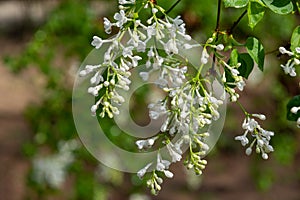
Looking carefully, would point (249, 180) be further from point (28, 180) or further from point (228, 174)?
point (28, 180)

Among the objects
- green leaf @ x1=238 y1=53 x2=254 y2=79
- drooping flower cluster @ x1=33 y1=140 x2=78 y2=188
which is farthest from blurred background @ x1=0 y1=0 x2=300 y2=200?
green leaf @ x1=238 y1=53 x2=254 y2=79

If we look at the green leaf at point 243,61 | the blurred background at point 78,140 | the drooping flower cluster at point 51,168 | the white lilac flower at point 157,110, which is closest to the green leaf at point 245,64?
the green leaf at point 243,61

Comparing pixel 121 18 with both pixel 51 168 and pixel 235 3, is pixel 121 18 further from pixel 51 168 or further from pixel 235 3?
pixel 51 168

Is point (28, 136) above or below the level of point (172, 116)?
below

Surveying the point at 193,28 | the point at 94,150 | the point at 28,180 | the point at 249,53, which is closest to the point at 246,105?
the point at 193,28

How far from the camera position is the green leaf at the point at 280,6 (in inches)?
27.6

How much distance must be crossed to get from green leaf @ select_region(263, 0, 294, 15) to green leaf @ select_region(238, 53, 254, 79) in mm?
71

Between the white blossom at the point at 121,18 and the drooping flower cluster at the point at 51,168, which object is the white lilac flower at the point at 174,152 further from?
the drooping flower cluster at the point at 51,168

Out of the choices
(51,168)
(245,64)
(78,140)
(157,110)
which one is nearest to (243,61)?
(245,64)

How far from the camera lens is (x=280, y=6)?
705 millimetres

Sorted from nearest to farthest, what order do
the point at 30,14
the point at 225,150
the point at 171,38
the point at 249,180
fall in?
1. the point at 171,38
2. the point at 249,180
3. the point at 225,150
4. the point at 30,14

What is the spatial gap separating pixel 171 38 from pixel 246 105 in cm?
300

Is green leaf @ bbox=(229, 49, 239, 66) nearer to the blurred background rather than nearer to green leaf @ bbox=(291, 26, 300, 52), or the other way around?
green leaf @ bbox=(291, 26, 300, 52)

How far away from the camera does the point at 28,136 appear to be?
332 centimetres
